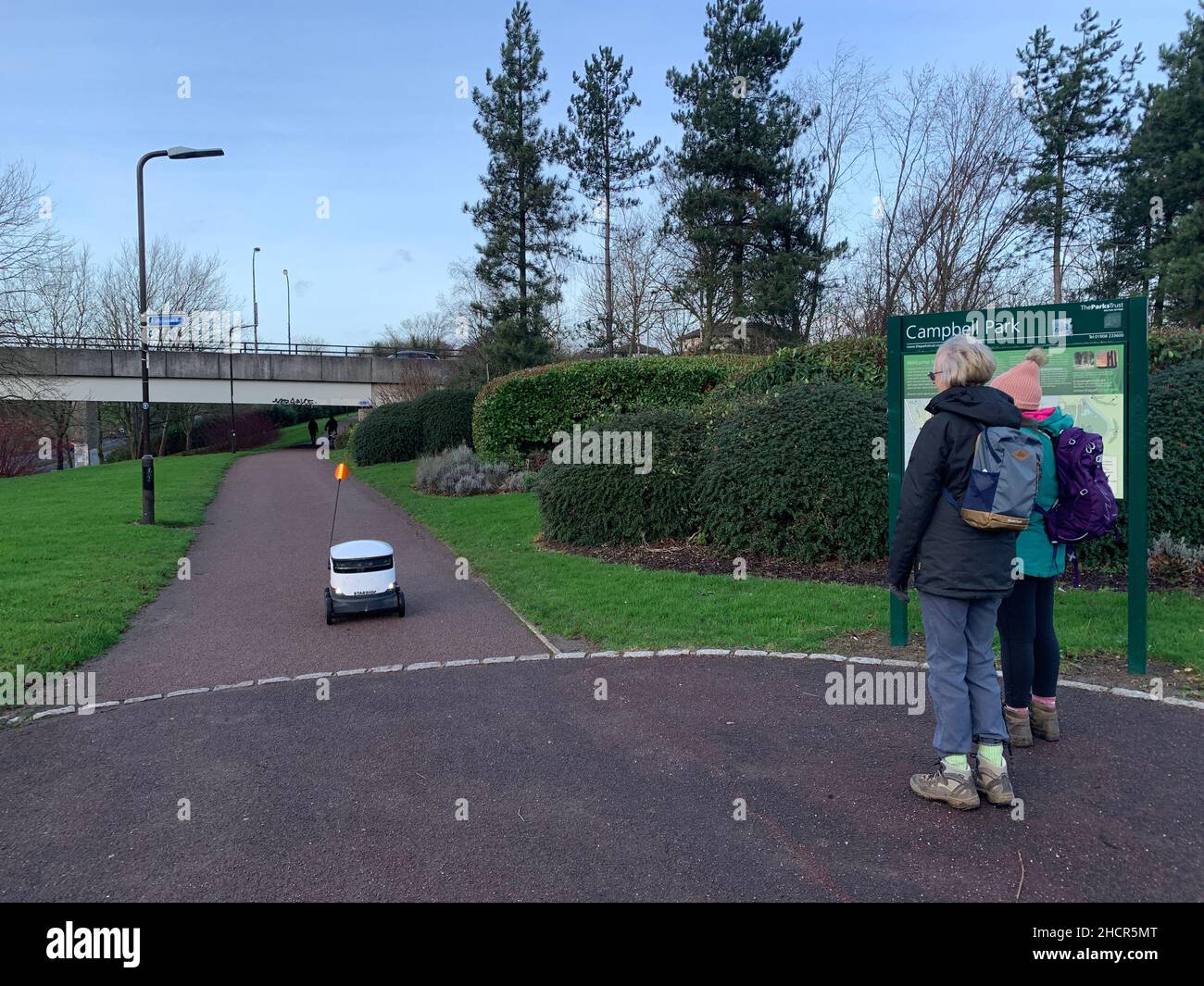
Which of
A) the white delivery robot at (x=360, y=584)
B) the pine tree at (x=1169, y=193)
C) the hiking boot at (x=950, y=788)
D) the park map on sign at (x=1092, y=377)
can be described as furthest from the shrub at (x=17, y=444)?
the pine tree at (x=1169, y=193)

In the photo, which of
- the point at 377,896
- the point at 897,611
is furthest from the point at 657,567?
the point at 377,896

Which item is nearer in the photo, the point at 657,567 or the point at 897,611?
the point at 897,611

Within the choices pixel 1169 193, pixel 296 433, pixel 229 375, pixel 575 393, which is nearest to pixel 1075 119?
pixel 1169 193

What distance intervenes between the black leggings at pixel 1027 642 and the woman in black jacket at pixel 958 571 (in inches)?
20.3

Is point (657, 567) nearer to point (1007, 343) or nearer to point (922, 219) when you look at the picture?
point (1007, 343)

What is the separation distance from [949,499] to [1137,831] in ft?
5.31

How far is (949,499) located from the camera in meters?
3.84

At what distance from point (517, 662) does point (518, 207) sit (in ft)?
95.0

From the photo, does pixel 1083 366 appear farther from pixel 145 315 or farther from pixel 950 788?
pixel 145 315

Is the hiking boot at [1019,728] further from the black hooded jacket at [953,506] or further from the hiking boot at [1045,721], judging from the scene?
the black hooded jacket at [953,506]

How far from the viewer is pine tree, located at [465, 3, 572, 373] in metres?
32.2

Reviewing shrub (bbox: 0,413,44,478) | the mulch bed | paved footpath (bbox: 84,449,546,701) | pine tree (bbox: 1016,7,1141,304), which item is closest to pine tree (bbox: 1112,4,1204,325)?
pine tree (bbox: 1016,7,1141,304)

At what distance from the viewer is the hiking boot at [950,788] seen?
3.85 metres

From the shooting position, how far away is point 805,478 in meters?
9.34
